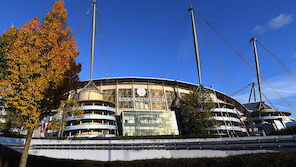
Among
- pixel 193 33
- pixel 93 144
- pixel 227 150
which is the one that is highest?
pixel 193 33

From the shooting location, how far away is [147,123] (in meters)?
49.8

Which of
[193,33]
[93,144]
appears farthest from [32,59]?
[193,33]

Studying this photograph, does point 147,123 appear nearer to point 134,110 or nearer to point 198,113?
point 134,110

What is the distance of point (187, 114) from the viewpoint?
Answer: 4503 cm

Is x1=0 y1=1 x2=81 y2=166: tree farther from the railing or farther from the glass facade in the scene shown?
the glass facade

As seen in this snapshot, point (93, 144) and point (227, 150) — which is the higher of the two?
point (93, 144)

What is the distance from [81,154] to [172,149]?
11875 mm

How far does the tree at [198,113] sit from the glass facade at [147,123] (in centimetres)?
724

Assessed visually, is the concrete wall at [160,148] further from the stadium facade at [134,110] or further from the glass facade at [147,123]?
the glass facade at [147,123]

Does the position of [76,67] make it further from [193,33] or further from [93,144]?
[193,33]

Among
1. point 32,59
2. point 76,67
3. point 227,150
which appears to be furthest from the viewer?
point 227,150

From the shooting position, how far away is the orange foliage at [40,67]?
32.4 feet

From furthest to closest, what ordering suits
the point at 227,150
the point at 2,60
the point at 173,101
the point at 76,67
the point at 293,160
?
the point at 173,101, the point at 2,60, the point at 227,150, the point at 76,67, the point at 293,160

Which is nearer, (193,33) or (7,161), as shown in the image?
(7,161)
